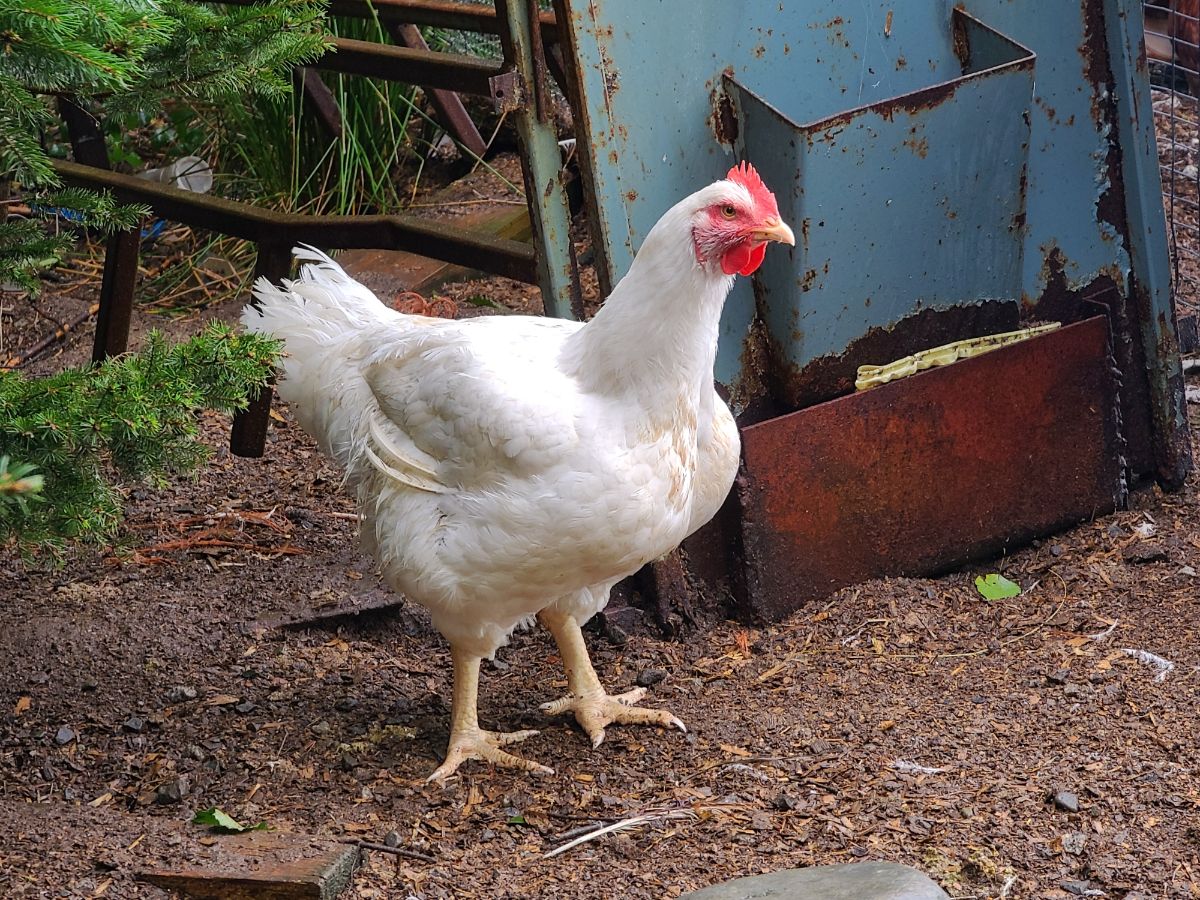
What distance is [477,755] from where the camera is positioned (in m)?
3.26

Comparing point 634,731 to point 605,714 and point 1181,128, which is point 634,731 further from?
point 1181,128

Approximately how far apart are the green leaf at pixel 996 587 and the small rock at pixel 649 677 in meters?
0.97

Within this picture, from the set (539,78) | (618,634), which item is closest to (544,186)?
(539,78)

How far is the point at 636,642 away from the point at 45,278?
397cm

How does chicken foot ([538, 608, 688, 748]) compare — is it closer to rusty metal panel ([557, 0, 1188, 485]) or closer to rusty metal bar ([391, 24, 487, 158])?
rusty metal panel ([557, 0, 1188, 485])

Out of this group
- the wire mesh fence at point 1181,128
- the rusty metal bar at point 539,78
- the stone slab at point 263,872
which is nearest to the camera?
the stone slab at point 263,872

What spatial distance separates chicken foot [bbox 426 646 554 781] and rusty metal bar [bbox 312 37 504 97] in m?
1.46

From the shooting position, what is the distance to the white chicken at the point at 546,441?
2818 millimetres

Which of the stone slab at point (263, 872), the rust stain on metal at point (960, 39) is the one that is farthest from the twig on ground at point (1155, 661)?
the stone slab at point (263, 872)

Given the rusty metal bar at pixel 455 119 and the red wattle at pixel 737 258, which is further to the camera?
the rusty metal bar at pixel 455 119

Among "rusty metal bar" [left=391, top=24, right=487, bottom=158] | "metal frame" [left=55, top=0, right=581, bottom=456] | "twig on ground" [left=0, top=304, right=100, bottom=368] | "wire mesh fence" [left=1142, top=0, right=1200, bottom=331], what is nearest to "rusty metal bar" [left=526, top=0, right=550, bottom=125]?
"metal frame" [left=55, top=0, right=581, bottom=456]

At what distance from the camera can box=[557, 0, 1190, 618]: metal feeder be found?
342cm

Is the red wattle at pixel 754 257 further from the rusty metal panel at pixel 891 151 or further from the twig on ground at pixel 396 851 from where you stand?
the twig on ground at pixel 396 851

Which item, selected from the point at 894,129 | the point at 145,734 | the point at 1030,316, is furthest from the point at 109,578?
the point at 1030,316
